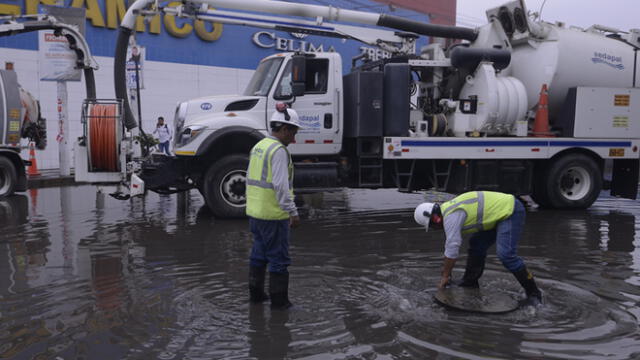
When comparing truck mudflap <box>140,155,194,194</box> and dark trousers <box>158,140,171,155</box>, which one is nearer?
truck mudflap <box>140,155,194,194</box>

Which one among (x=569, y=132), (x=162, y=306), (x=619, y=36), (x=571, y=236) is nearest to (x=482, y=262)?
(x=162, y=306)

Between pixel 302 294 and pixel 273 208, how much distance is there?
101 cm

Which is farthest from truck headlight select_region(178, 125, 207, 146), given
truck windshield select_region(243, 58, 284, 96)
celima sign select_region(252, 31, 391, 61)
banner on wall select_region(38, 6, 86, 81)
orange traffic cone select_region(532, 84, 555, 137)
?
celima sign select_region(252, 31, 391, 61)

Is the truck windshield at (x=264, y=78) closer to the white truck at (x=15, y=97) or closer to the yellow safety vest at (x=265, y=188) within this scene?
the white truck at (x=15, y=97)

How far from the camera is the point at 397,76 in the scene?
10.4m

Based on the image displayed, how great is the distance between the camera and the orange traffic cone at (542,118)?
11064 mm

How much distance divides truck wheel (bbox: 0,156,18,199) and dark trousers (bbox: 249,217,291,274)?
951cm

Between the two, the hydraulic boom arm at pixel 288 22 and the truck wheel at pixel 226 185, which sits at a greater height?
the hydraulic boom arm at pixel 288 22

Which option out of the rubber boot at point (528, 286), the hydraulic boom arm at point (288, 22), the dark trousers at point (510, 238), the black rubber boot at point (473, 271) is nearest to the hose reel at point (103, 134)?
the hydraulic boom arm at point (288, 22)

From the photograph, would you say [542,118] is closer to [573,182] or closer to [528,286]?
[573,182]

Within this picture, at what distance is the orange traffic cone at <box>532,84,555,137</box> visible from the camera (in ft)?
36.3

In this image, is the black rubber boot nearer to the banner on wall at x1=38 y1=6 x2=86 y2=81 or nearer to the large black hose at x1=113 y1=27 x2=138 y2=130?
the large black hose at x1=113 y1=27 x2=138 y2=130

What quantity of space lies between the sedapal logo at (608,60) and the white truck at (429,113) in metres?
0.03

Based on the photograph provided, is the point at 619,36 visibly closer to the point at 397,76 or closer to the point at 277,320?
the point at 397,76
